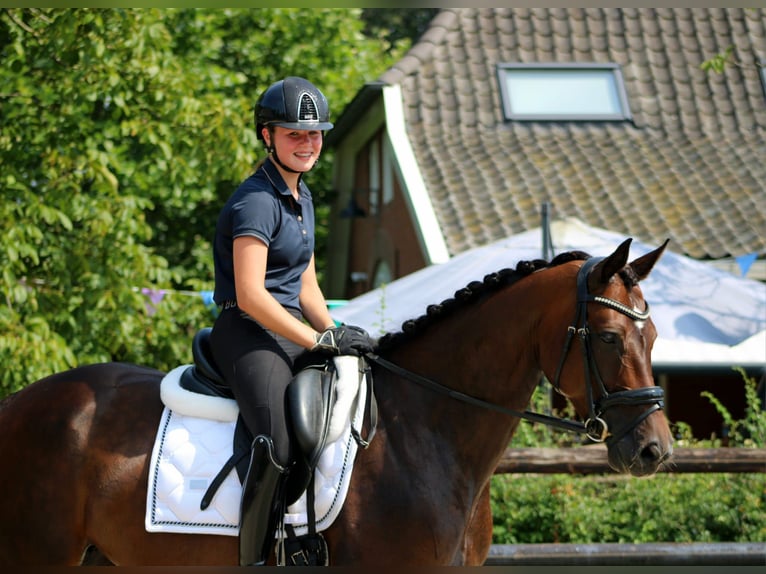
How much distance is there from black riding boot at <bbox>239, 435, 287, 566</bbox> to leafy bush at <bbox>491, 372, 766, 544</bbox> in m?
4.05

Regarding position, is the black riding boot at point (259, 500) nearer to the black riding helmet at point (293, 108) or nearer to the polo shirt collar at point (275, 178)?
the polo shirt collar at point (275, 178)

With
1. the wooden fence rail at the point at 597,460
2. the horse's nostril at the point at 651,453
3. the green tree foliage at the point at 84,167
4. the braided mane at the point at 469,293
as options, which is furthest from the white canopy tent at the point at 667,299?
the horse's nostril at the point at 651,453

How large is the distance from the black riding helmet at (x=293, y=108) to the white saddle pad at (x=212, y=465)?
95 cm

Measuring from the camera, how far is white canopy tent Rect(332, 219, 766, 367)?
8188mm

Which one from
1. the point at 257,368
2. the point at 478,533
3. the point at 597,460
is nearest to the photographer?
the point at 257,368

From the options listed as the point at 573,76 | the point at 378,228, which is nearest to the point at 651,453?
the point at 573,76

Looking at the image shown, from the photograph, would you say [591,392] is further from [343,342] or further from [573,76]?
[573,76]

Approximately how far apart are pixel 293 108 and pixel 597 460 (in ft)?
14.3

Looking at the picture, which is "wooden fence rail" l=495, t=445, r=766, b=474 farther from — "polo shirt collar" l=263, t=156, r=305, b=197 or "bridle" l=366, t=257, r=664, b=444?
"polo shirt collar" l=263, t=156, r=305, b=197

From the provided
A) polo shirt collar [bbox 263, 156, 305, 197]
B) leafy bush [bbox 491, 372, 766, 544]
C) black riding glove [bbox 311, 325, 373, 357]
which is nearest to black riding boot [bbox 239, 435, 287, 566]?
black riding glove [bbox 311, 325, 373, 357]

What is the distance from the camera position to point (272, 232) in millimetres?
4047

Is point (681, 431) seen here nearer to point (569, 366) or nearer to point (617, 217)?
point (569, 366)

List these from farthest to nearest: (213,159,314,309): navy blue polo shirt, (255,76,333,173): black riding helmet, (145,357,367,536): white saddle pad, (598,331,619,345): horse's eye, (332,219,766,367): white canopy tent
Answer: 1. (332,219,766,367): white canopy tent
2. (255,76,333,173): black riding helmet
3. (213,159,314,309): navy blue polo shirt
4. (145,357,367,536): white saddle pad
5. (598,331,619,345): horse's eye

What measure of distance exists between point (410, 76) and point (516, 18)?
2.14 meters
